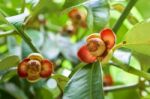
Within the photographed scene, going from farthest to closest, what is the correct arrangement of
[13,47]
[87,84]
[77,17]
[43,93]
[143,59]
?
[77,17] < [13,47] < [43,93] < [143,59] < [87,84]

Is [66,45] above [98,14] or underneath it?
underneath

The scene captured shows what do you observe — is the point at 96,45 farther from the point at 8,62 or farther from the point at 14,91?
the point at 14,91

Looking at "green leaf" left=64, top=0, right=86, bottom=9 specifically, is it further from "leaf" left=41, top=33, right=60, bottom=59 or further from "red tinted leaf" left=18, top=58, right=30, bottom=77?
"leaf" left=41, top=33, right=60, bottom=59

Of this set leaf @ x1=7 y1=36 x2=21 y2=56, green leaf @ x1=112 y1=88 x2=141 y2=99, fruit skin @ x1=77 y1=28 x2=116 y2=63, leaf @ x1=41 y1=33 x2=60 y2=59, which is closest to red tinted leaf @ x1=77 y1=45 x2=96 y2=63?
fruit skin @ x1=77 y1=28 x2=116 y2=63

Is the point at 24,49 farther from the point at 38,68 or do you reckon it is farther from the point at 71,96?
the point at 71,96

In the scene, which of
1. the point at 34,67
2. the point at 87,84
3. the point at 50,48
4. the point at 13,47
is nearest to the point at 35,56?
the point at 34,67

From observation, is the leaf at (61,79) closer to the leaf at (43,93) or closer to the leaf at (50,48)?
the leaf at (43,93)
